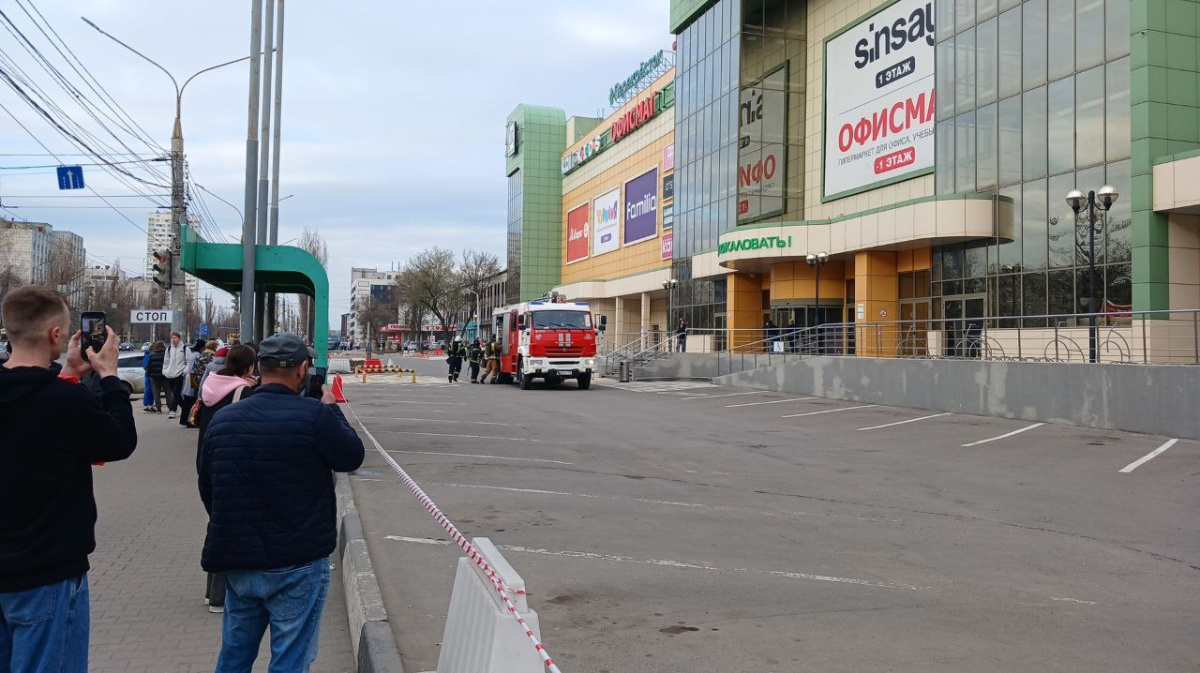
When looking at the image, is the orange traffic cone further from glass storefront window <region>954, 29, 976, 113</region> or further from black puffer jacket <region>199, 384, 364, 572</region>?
glass storefront window <region>954, 29, 976, 113</region>

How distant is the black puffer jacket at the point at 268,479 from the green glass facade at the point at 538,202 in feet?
230

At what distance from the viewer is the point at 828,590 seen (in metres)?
6.22

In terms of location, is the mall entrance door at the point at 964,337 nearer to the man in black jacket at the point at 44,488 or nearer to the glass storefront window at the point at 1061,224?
the glass storefront window at the point at 1061,224

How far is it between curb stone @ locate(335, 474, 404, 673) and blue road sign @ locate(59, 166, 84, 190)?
58.5 feet

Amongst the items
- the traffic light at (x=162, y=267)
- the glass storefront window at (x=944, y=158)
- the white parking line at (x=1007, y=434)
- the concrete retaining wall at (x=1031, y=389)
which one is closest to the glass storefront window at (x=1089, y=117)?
the glass storefront window at (x=944, y=158)

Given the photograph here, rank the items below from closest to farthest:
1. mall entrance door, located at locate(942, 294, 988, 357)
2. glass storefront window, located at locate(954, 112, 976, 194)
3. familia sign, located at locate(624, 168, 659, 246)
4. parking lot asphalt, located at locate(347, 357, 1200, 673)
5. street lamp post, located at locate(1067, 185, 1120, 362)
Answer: parking lot asphalt, located at locate(347, 357, 1200, 673) < street lamp post, located at locate(1067, 185, 1120, 362) < mall entrance door, located at locate(942, 294, 988, 357) < glass storefront window, located at locate(954, 112, 976, 194) < familia sign, located at locate(624, 168, 659, 246)

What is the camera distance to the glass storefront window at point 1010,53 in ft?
84.6

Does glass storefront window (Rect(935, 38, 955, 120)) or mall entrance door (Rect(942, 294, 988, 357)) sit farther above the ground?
glass storefront window (Rect(935, 38, 955, 120))

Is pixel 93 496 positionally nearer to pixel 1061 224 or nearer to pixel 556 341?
pixel 1061 224

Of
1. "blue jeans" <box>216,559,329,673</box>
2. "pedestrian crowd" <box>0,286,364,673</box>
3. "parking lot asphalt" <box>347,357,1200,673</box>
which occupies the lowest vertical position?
"parking lot asphalt" <box>347,357,1200,673</box>

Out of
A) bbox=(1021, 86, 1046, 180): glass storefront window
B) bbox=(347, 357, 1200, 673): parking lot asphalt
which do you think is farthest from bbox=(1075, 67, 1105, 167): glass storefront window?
bbox=(347, 357, 1200, 673): parking lot asphalt

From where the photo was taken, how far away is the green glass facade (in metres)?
74.1

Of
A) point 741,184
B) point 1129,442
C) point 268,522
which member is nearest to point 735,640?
point 268,522

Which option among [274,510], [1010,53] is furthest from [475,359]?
[274,510]
